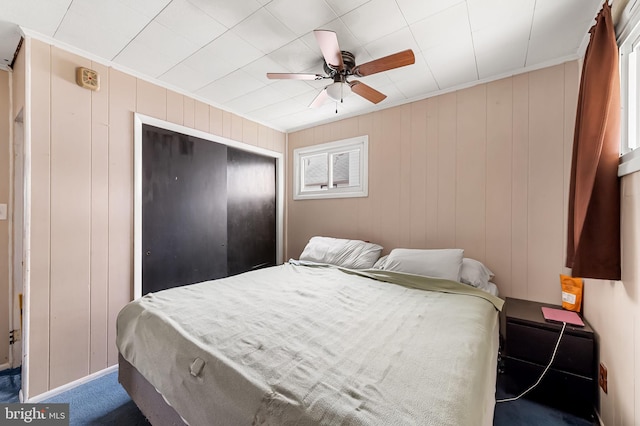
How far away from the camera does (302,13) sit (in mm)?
1601

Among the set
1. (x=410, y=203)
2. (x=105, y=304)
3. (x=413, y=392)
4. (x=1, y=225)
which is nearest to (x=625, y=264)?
(x=413, y=392)

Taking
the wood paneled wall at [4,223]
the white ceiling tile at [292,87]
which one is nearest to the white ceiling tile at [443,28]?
the white ceiling tile at [292,87]

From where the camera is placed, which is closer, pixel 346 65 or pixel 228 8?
pixel 228 8

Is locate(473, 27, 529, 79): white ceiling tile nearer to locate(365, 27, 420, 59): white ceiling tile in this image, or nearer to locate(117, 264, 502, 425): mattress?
locate(365, 27, 420, 59): white ceiling tile

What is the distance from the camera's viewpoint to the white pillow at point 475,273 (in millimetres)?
2121

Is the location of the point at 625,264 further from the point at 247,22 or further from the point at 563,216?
the point at 247,22

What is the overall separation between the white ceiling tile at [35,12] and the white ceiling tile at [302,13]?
1.25m

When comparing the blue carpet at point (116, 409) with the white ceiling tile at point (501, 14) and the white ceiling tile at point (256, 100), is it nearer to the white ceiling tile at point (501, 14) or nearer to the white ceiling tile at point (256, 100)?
the white ceiling tile at point (501, 14)

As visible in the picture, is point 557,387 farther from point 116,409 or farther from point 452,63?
point 116,409

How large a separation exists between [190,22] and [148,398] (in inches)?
90.0

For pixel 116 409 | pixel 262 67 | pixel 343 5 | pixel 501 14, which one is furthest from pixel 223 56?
pixel 116 409

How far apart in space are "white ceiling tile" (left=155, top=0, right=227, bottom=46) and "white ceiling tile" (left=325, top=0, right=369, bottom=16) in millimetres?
754

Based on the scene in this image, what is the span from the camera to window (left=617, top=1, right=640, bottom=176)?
1372 mm

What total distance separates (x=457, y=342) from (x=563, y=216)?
1.69 metres
